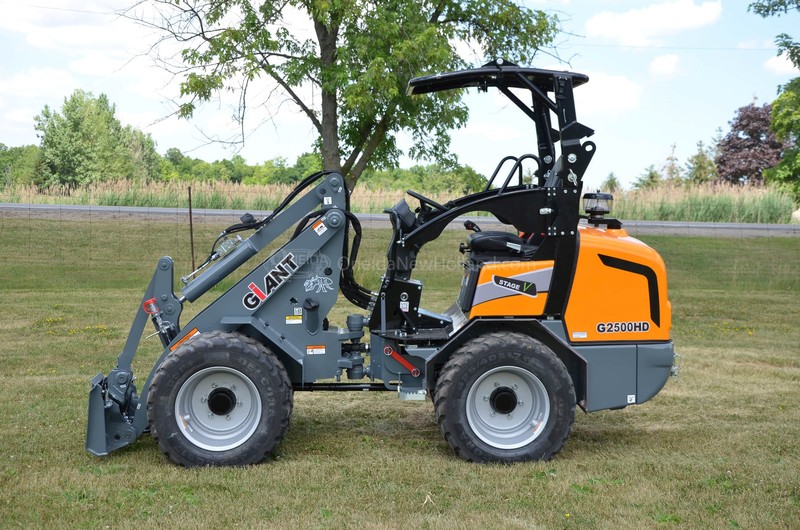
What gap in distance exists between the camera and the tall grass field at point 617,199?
72.7 feet

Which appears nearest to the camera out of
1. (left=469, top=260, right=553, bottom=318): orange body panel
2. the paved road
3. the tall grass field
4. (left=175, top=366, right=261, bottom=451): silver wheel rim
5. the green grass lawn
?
the green grass lawn

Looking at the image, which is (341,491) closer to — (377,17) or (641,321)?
(641,321)

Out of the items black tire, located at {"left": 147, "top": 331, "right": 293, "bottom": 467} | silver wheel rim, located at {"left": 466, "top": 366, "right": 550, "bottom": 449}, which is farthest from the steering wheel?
black tire, located at {"left": 147, "top": 331, "right": 293, "bottom": 467}

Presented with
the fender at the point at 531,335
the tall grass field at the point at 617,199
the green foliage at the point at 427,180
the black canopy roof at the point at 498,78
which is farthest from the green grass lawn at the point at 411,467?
the tall grass field at the point at 617,199

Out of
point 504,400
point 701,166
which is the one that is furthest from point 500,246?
point 701,166

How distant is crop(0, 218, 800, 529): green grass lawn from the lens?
4977mm

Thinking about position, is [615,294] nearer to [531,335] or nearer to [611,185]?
[531,335]

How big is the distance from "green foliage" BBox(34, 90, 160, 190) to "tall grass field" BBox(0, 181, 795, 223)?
1468cm

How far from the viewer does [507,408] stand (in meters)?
5.98

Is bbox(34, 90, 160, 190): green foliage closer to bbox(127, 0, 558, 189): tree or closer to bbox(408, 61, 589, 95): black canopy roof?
bbox(127, 0, 558, 189): tree

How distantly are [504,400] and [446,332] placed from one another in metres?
0.68

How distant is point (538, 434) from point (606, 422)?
152 centimetres

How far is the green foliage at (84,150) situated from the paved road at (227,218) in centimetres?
1693

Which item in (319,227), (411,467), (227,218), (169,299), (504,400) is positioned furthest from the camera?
(227,218)
